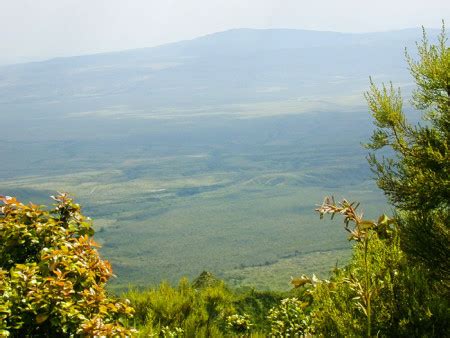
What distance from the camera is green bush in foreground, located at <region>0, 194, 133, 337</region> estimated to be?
16.5 ft

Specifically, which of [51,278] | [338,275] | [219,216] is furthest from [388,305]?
[219,216]

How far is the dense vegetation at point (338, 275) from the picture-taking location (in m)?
5.10

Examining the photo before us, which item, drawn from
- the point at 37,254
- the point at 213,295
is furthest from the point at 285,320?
the point at 37,254

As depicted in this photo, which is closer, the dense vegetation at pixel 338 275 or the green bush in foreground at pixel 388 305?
the dense vegetation at pixel 338 275

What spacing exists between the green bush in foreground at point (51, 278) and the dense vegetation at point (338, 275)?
12 mm

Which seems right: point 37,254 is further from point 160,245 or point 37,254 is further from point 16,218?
point 160,245

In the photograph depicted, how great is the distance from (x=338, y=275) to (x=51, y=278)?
15.4ft

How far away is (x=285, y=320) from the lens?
9852 mm

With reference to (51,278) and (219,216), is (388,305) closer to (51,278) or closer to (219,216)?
(51,278)

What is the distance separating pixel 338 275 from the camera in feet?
26.7

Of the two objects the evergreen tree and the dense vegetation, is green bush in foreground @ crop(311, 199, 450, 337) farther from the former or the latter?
the evergreen tree

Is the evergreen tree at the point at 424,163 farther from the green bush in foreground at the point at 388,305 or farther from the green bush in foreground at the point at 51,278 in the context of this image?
the green bush in foreground at the point at 51,278

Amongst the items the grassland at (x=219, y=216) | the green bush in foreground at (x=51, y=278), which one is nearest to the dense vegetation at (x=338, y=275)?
the green bush in foreground at (x=51, y=278)

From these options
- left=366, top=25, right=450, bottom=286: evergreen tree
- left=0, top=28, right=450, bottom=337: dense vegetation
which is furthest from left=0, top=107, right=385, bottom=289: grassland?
left=0, top=28, right=450, bottom=337: dense vegetation
